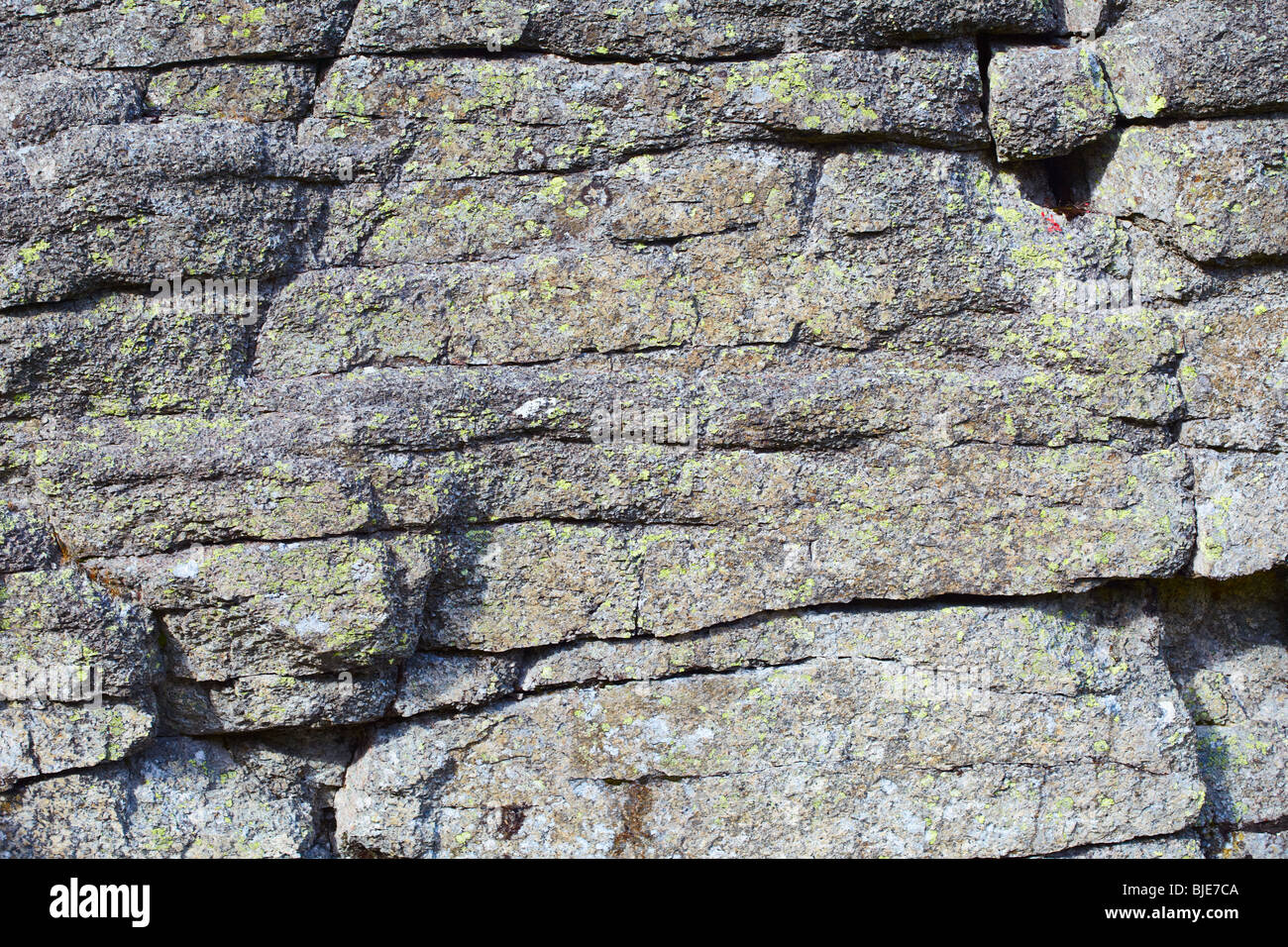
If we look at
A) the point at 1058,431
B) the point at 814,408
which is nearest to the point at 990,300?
the point at 1058,431

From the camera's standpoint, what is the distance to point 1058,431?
6.03m

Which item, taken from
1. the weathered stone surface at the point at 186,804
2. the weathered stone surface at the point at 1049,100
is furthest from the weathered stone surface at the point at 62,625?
the weathered stone surface at the point at 1049,100

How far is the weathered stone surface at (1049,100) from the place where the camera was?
5996 mm

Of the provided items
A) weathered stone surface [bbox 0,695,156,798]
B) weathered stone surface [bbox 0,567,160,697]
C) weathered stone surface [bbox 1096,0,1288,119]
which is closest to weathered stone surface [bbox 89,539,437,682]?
weathered stone surface [bbox 0,567,160,697]

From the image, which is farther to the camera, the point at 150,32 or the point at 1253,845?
the point at 1253,845

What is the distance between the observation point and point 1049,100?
6008 mm

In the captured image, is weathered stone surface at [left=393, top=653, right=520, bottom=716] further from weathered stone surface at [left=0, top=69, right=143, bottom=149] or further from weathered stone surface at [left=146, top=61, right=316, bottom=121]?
weathered stone surface at [left=0, top=69, right=143, bottom=149]

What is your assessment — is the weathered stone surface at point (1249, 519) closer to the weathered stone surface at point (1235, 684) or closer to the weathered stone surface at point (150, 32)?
the weathered stone surface at point (1235, 684)

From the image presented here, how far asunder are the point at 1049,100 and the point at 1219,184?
3.45ft

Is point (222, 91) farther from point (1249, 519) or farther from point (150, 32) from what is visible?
point (1249, 519)

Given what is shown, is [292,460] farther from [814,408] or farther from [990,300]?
[990,300]

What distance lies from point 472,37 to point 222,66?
1427mm

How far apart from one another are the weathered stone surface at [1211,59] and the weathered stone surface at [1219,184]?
0.42 feet

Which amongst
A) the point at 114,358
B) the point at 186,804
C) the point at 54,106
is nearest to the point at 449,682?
the point at 186,804
